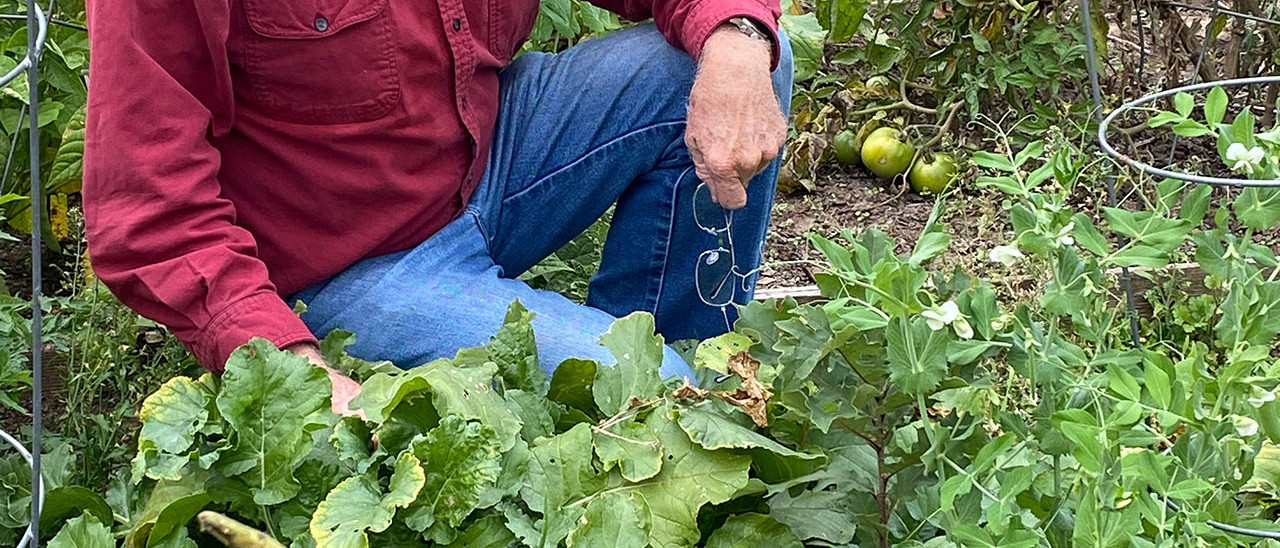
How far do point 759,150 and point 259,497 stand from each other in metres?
0.72

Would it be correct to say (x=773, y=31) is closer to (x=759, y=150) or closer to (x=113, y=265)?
(x=759, y=150)

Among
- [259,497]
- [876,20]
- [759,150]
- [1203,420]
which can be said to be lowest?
[876,20]

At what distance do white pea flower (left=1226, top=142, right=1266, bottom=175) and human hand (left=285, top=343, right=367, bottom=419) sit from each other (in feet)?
2.64

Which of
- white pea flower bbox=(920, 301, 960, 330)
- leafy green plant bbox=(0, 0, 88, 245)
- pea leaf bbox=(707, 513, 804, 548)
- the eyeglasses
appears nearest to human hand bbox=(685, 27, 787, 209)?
the eyeglasses

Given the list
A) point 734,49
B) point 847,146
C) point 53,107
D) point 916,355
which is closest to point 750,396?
point 916,355

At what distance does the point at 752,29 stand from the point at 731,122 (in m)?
0.19

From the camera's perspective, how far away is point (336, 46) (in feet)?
5.46

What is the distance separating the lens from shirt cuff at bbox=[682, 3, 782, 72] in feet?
6.01

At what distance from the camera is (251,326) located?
1496mm

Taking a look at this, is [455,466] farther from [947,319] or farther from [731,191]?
[731,191]

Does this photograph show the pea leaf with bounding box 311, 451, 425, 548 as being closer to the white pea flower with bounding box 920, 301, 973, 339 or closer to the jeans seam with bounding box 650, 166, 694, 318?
the white pea flower with bounding box 920, 301, 973, 339

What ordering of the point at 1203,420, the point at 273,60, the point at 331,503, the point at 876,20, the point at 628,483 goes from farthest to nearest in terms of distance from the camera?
the point at 876,20 → the point at 273,60 → the point at 628,483 → the point at 331,503 → the point at 1203,420

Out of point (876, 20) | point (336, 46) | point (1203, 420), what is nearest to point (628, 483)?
point (1203, 420)

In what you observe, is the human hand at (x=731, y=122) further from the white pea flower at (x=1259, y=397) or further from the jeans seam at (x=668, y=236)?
the white pea flower at (x=1259, y=397)
